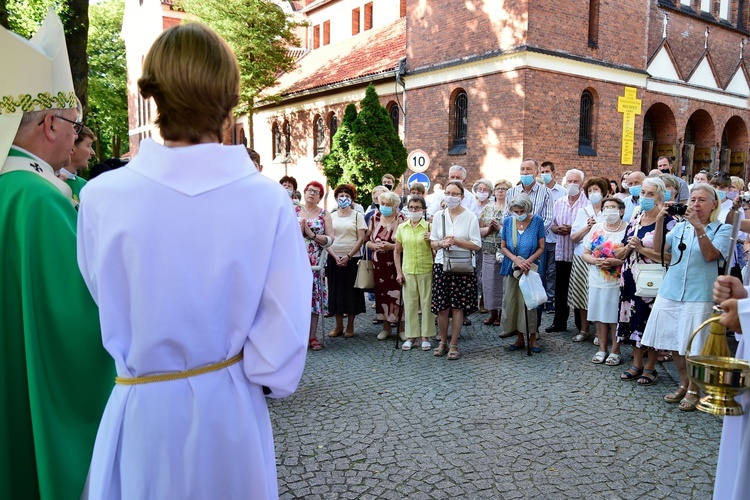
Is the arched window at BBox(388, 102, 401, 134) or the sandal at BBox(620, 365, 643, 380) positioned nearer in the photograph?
the sandal at BBox(620, 365, 643, 380)

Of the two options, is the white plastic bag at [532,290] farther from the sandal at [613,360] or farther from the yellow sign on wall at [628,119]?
the yellow sign on wall at [628,119]

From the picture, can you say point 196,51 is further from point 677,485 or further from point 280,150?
point 280,150

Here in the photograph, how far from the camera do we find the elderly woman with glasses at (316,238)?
26.5 ft

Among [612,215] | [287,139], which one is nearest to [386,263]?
[612,215]

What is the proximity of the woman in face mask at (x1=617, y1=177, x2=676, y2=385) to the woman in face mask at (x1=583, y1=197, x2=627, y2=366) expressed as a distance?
37 centimetres

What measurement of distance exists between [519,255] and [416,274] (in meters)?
1.36

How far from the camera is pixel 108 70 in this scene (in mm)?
50375

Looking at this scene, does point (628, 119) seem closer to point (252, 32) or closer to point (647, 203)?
point (252, 32)

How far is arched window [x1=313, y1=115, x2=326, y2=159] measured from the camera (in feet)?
97.4

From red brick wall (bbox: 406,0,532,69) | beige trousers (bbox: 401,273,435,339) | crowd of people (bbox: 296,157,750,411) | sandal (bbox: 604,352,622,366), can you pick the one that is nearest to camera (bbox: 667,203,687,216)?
crowd of people (bbox: 296,157,750,411)

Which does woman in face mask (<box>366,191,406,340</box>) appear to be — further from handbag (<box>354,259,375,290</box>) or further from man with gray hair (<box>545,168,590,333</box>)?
man with gray hair (<box>545,168,590,333</box>)

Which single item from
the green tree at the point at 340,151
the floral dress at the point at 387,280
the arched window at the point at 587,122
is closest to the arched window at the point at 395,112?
the green tree at the point at 340,151

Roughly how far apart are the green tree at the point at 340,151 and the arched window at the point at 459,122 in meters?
3.51

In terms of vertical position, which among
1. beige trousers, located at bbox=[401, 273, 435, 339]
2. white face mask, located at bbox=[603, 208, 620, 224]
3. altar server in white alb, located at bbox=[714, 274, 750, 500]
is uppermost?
white face mask, located at bbox=[603, 208, 620, 224]
